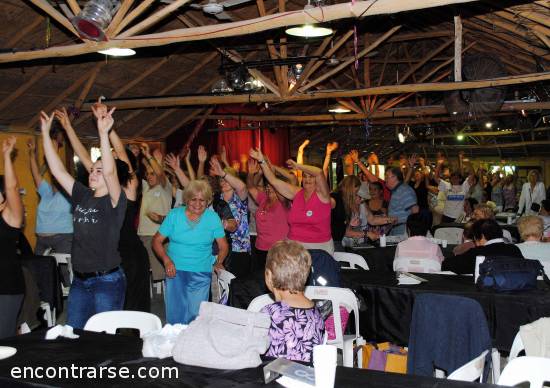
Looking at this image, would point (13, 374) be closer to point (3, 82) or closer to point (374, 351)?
point (374, 351)

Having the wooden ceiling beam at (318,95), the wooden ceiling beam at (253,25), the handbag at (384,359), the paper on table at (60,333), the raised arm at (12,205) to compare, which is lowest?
the handbag at (384,359)

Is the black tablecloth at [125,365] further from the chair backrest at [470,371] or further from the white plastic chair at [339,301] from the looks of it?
the white plastic chair at [339,301]

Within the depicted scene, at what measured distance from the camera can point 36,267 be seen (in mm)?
5793

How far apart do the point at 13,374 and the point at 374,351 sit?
7.70 ft

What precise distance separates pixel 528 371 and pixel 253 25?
345 centimetres

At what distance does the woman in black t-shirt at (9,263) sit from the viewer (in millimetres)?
3408

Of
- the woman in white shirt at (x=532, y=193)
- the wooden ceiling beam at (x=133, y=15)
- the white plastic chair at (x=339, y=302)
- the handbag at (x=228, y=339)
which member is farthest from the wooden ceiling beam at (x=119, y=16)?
the woman in white shirt at (x=532, y=193)

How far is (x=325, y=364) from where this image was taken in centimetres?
217

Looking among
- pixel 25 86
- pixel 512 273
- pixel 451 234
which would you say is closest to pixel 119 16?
pixel 512 273

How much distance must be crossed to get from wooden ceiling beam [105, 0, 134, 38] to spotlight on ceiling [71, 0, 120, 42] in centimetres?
13

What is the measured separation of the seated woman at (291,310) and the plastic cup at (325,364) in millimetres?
460

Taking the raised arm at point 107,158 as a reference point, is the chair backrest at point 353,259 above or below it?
below

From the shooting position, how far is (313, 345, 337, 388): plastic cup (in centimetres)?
216

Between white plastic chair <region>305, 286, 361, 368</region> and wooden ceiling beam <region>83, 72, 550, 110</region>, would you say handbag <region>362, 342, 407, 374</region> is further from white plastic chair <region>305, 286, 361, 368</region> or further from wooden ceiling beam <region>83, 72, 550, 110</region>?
wooden ceiling beam <region>83, 72, 550, 110</region>
